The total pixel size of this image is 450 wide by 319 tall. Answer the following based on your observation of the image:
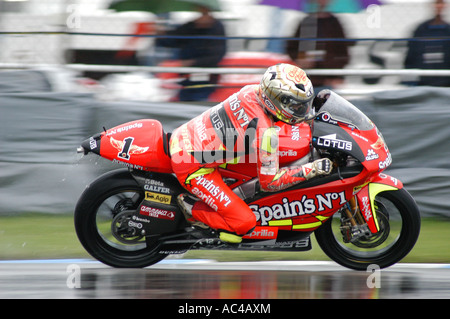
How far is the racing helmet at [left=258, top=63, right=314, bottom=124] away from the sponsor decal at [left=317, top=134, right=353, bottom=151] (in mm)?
215

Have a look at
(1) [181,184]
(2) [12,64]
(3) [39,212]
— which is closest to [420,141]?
(1) [181,184]

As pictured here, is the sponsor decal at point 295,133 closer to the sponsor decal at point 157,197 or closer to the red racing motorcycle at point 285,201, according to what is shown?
the red racing motorcycle at point 285,201

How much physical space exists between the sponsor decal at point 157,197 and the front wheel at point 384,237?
1.17 meters

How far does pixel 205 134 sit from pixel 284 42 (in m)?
2.69

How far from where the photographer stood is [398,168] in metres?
6.95

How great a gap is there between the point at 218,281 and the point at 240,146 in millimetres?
987

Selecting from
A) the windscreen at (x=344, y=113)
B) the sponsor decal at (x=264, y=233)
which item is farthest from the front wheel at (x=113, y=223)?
the windscreen at (x=344, y=113)

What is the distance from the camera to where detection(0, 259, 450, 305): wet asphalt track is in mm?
4801

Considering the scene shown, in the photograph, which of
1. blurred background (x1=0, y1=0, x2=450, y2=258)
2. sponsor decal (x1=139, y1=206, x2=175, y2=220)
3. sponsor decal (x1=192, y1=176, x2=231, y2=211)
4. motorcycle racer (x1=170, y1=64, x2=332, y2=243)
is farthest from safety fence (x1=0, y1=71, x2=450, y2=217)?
sponsor decal (x1=192, y1=176, x2=231, y2=211)

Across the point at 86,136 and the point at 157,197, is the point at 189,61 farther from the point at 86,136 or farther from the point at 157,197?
the point at 157,197

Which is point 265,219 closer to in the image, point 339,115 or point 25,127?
point 339,115

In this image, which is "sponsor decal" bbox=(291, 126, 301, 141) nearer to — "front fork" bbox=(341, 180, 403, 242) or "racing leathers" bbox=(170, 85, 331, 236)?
"racing leathers" bbox=(170, 85, 331, 236)

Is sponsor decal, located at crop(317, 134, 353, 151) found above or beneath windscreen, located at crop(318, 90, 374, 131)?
beneath

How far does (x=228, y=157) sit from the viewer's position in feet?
16.8
